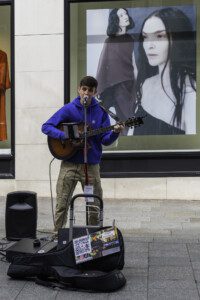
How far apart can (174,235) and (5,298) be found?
116 inches

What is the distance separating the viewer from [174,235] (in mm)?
7066

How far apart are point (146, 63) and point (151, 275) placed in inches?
219

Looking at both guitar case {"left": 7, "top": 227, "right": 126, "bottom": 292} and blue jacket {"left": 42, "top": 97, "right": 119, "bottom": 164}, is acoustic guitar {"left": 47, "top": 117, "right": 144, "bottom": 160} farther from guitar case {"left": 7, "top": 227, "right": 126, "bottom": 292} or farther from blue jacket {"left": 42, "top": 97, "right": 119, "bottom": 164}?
guitar case {"left": 7, "top": 227, "right": 126, "bottom": 292}

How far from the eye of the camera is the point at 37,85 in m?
10.2

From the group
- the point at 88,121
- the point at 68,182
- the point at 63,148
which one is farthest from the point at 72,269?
the point at 88,121

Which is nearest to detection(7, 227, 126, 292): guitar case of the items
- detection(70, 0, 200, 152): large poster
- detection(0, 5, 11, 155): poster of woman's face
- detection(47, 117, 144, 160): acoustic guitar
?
detection(47, 117, 144, 160): acoustic guitar

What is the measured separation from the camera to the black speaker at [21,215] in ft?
21.6

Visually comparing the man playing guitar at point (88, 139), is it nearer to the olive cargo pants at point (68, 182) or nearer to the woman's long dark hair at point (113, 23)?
the olive cargo pants at point (68, 182)

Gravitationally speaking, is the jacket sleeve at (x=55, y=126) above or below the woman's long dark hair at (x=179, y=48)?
below

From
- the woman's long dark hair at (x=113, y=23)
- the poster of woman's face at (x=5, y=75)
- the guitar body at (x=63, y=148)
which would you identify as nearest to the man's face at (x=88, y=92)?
the guitar body at (x=63, y=148)

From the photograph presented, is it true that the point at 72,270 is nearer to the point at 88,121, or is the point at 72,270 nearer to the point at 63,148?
the point at 63,148

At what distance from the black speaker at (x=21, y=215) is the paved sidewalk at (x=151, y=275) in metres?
0.42

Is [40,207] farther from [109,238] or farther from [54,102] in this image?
[109,238]

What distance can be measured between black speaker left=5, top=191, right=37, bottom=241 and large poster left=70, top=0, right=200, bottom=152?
373 centimetres
